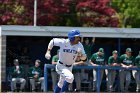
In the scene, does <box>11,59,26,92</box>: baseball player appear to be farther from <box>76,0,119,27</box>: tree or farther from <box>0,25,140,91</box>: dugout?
<box>76,0,119,27</box>: tree

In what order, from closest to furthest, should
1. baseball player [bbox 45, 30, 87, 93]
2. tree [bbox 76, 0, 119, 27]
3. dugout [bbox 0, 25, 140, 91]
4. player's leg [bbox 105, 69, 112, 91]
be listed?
baseball player [bbox 45, 30, 87, 93] < player's leg [bbox 105, 69, 112, 91] < dugout [bbox 0, 25, 140, 91] < tree [bbox 76, 0, 119, 27]

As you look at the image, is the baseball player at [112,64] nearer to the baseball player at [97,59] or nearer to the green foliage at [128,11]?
the baseball player at [97,59]

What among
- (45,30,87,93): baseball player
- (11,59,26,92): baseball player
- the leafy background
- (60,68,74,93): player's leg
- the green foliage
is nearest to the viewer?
(60,68,74,93): player's leg

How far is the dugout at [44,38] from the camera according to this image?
72.5ft

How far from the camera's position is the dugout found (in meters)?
22.1

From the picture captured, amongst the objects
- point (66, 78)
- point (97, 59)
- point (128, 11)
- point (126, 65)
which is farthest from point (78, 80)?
point (128, 11)

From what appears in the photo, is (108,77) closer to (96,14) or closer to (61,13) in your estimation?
(61,13)

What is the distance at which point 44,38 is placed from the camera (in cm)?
2417

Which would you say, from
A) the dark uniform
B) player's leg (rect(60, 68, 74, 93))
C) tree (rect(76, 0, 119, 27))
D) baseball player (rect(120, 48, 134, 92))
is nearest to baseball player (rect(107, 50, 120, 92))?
baseball player (rect(120, 48, 134, 92))

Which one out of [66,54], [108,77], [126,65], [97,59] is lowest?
[108,77]

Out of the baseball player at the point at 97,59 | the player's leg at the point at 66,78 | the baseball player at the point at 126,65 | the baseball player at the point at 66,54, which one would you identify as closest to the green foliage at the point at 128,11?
the baseball player at the point at 126,65

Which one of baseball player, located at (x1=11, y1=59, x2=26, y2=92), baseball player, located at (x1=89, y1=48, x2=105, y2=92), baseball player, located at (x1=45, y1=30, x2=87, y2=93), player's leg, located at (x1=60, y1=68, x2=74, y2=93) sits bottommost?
baseball player, located at (x1=11, y1=59, x2=26, y2=92)

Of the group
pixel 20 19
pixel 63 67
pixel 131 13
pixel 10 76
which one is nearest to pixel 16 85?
pixel 10 76

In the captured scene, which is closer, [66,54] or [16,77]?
[66,54]
